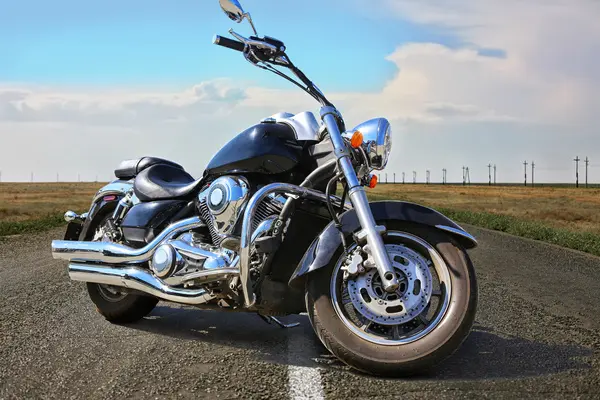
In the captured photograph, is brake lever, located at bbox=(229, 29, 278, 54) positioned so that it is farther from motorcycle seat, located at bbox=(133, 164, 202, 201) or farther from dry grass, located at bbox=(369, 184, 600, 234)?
dry grass, located at bbox=(369, 184, 600, 234)

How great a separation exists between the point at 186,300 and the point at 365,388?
1.68 m

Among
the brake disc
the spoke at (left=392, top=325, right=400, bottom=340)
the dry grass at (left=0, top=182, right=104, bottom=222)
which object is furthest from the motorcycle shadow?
the dry grass at (left=0, top=182, right=104, bottom=222)

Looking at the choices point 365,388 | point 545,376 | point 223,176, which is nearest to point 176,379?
point 365,388

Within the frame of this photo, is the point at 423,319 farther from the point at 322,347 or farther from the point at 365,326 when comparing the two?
the point at 322,347

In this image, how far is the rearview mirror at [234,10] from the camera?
14.5ft

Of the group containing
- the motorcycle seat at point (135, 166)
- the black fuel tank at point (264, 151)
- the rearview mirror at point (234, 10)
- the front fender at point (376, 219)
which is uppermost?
the rearview mirror at point (234, 10)

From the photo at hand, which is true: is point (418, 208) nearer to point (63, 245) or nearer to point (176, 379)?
point (176, 379)

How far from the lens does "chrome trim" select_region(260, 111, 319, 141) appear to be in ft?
16.5

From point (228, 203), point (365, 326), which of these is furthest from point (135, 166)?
point (365, 326)

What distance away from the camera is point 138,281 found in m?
5.61

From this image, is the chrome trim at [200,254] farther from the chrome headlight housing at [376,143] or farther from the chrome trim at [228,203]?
the chrome headlight housing at [376,143]

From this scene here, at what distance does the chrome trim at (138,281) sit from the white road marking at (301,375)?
2.47 feet

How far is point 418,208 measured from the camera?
463cm

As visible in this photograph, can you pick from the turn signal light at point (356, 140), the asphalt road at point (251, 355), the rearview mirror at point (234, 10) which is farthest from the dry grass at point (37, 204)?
the turn signal light at point (356, 140)
